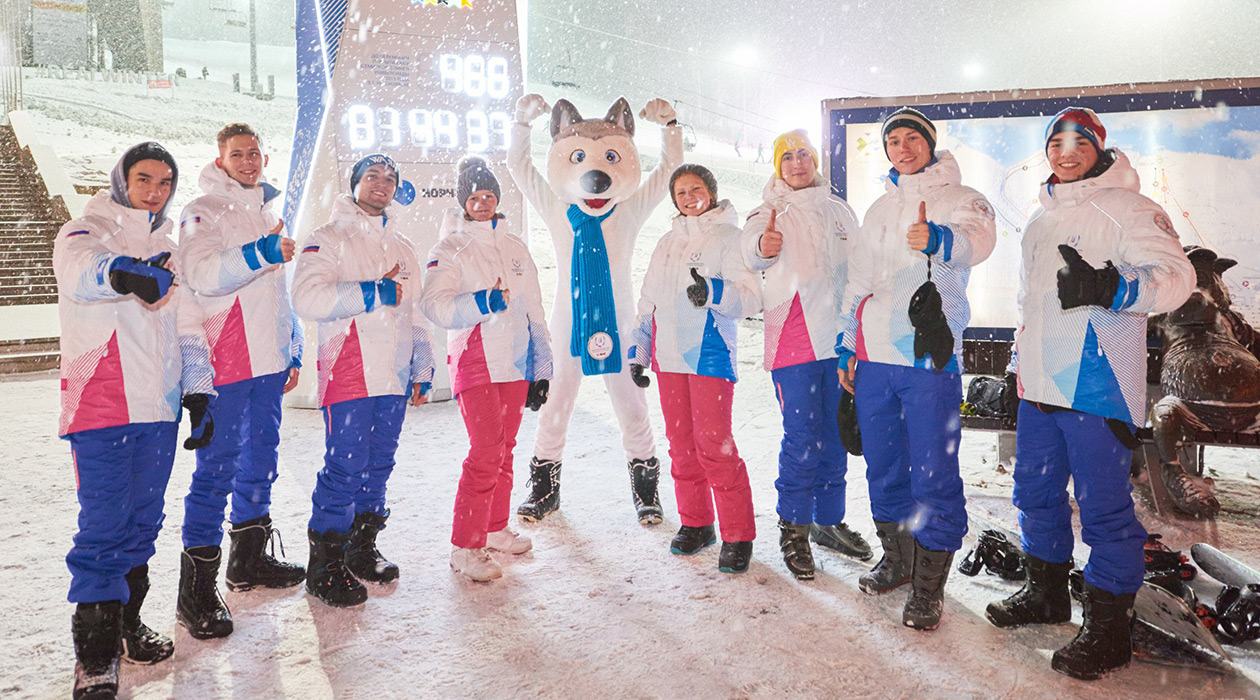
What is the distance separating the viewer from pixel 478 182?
3346mm

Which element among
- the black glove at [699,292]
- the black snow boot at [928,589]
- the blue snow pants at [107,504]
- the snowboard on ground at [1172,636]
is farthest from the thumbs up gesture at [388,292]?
the snowboard on ground at [1172,636]

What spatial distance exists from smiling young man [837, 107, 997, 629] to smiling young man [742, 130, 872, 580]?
0.79 feet

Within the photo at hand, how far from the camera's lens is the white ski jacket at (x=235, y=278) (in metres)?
2.74

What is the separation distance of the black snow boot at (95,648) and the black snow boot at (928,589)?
2.59 meters

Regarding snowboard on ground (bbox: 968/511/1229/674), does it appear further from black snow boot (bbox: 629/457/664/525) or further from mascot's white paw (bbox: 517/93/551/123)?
mascot's white paw (bbox: 517/93/551/123)

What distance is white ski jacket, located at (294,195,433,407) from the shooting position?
2930mm

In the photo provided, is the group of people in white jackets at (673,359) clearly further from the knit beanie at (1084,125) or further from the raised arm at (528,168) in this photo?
the raised arm at (528,168)

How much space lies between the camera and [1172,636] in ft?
8.30

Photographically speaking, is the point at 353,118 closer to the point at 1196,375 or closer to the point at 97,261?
the point at 97,261

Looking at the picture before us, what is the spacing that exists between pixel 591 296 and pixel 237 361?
1.66 meters


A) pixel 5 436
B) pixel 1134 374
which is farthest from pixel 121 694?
pixel 5 436

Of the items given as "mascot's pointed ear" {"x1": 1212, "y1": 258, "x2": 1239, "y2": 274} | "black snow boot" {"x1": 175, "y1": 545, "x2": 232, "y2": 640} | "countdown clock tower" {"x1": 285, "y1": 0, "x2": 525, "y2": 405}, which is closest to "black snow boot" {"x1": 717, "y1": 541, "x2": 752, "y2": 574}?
"black snow boot" {"x1": 175, "y1": 545, "x2": 232, "y2": 640}

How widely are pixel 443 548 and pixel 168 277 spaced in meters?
1.81

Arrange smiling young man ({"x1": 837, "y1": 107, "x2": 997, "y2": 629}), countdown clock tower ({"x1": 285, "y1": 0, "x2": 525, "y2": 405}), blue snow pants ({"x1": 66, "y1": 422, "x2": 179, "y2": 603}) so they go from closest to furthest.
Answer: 1. blue snow pants ({"x1": 66, "y1": 422, "x2": 179, "y2": 603})
2. smiling young man ({"x1": 837, "y1": 107, "x2": 997, "y2": 629})
3. countdown clock tower ({"x1": 285, "y1": 0, "x2": 525, "y2": 405})
